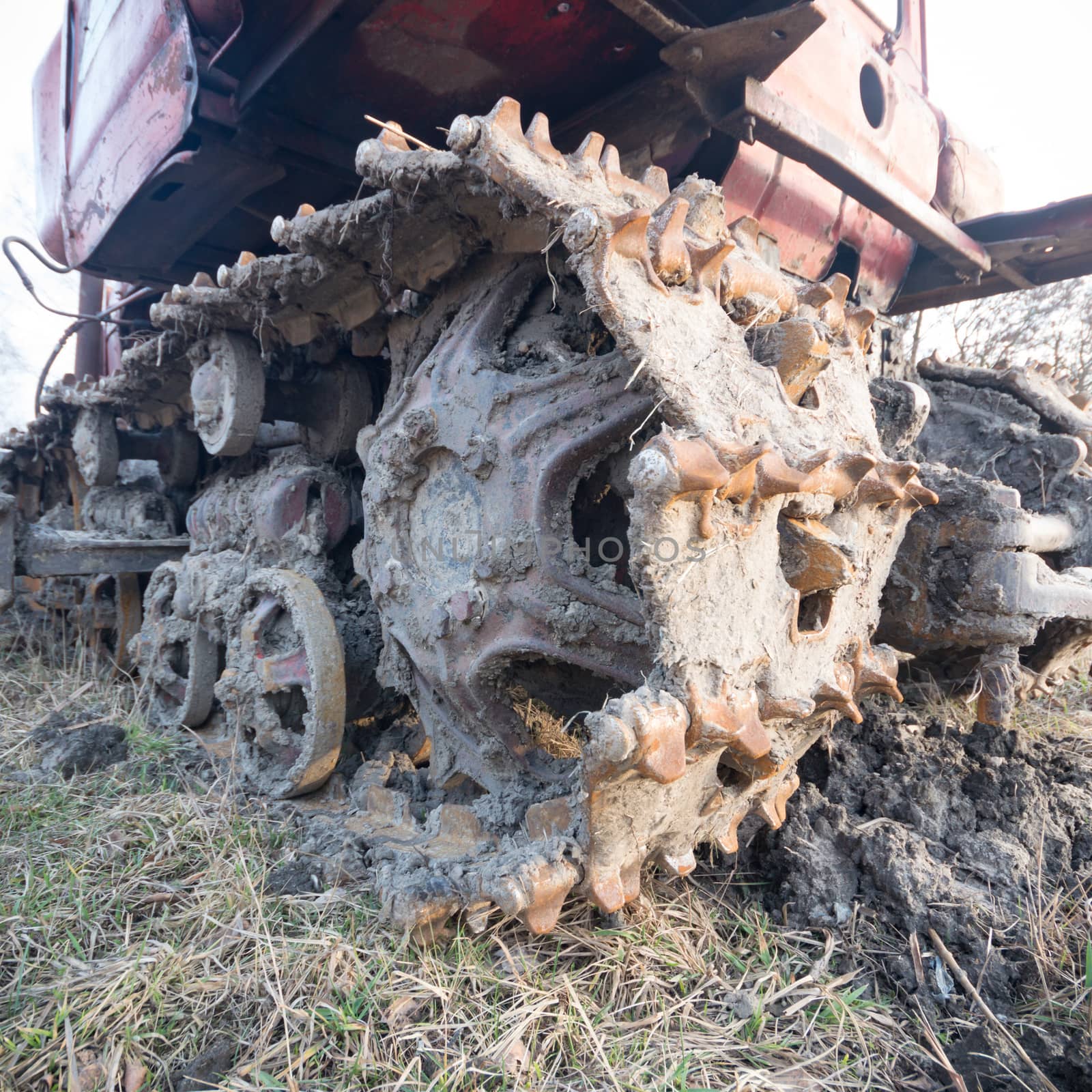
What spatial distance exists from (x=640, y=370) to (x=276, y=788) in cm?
159

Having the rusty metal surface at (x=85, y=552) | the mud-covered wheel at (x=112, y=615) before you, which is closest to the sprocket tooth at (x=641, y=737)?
the rusty metal surface at (x=85, y=552)

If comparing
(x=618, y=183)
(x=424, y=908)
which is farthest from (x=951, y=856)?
(x=618, y=183)

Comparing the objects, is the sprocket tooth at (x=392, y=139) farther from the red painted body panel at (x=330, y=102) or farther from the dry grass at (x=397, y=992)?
the dry grass at (x=397, y=992)

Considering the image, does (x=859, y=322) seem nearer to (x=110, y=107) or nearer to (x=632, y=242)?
(x=632, y=242)

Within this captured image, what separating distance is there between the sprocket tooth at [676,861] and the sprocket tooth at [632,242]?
108 centimetres

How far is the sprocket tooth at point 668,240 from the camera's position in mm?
1510

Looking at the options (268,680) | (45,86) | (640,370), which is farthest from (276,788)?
(45,86)

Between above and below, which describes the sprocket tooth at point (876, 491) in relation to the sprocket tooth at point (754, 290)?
below

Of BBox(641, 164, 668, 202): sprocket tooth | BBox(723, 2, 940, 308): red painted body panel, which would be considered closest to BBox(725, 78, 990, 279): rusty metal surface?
BBox(723, 2, 940, 308): red painted body panel

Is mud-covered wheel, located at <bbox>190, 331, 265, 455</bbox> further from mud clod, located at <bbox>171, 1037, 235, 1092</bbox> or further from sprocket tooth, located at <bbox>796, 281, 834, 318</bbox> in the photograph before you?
mud clod, located at <bbox>171, 1037, 235, 1092</bbox>

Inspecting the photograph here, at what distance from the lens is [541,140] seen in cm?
160

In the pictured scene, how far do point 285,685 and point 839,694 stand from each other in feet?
4.91

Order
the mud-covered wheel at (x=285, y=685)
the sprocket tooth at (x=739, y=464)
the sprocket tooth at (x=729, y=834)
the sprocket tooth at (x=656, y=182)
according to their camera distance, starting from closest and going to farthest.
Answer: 1. the sprocket tooth at (x=739, y=464)
2. the sprocket tooth at (x=729, y=834)
3. the sprocket tooth at (x=656, y=182)
4. the mud-covered wheel at (x=285, y=685)

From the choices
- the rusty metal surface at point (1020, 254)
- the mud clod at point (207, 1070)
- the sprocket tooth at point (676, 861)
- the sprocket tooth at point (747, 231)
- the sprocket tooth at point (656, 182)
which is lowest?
the mud clod at point (207, 1070)
